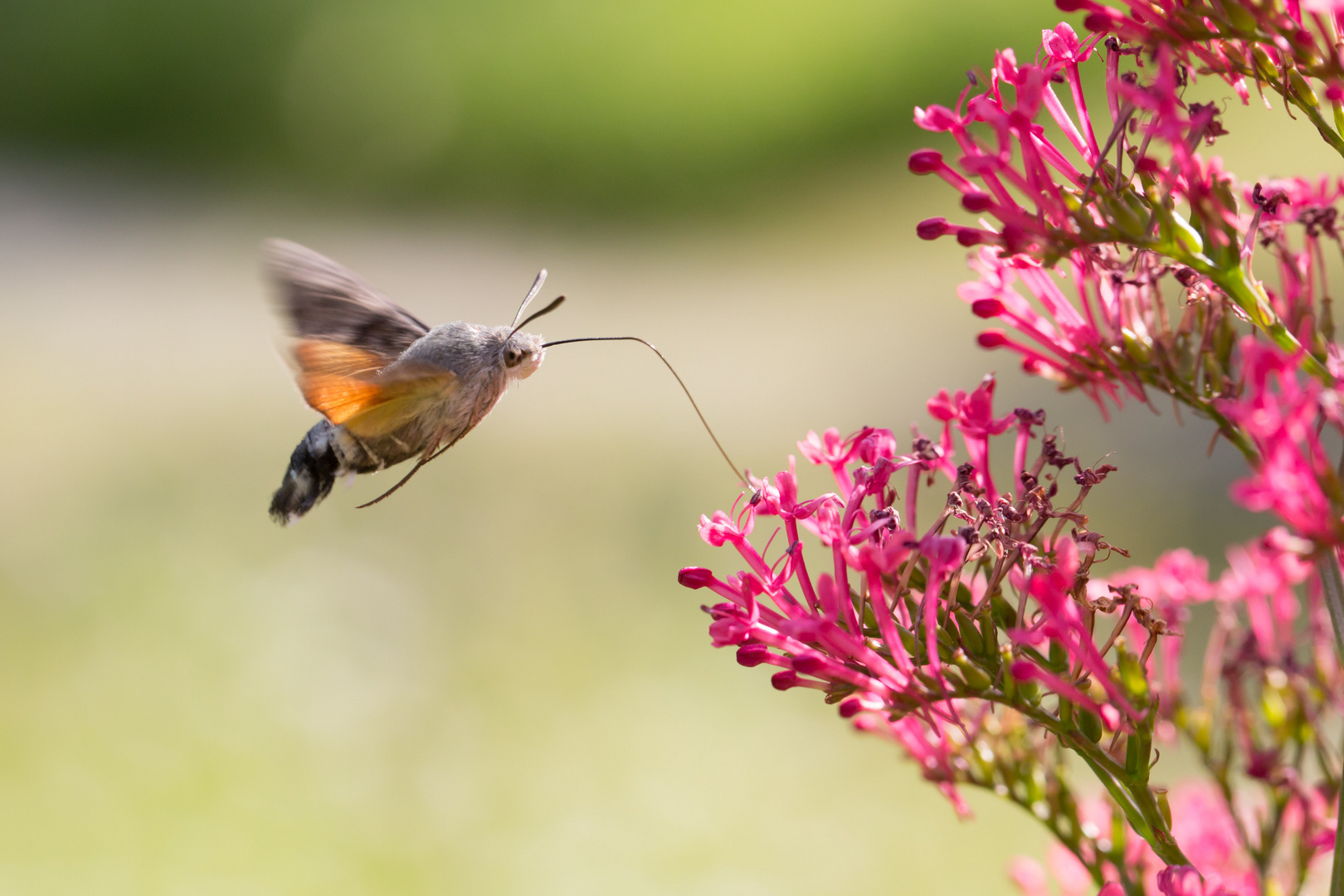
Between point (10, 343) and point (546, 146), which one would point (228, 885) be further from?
point (546, 146)

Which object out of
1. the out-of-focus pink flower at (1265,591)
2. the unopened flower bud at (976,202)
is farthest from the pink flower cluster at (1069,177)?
the out-of-focus pink flower at (1265,591)

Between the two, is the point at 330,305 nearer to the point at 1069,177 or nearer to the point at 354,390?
the point at 354,390

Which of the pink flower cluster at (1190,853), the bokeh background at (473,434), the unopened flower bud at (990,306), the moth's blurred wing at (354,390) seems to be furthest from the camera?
the bokeh background at (473,434)

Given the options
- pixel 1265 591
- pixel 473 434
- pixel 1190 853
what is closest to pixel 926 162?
pixel 1265 591

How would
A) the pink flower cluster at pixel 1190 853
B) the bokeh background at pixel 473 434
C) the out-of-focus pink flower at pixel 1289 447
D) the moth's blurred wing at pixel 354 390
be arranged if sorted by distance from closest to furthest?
the out-of-focus pink flower at pixel 1289 447 → the pink flower cluster at pixel 1190 853 → the moth's blurred wing at pixel 354 390 → the bokeh background at pixel 473 434

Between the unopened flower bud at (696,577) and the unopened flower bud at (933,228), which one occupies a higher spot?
the unopened flower bud at (933,228)

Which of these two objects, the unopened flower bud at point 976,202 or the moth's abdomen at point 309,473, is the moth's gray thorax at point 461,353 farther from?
the unopened flower bud at point 976,202

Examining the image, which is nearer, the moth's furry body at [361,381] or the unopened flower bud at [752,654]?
the unopened flower bud at [752,654]

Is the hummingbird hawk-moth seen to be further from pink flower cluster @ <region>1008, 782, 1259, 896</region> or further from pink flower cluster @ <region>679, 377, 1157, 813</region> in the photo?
pink flower cluster @ <region>1008, 782, 1259, 896</region>
